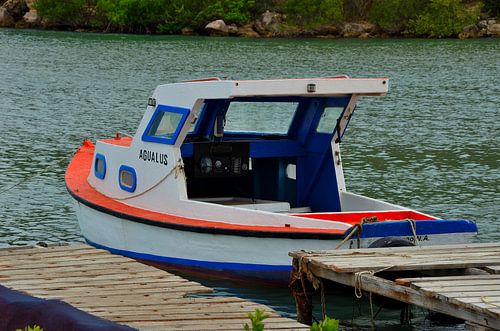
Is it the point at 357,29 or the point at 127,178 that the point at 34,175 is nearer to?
the point at 127,178

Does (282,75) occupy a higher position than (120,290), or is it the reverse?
(120,290)

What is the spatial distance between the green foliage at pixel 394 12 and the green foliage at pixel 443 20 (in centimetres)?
97

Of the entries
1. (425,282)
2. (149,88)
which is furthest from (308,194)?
(149,88)

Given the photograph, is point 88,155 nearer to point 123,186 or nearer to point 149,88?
point 123,186

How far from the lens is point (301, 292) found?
11547mm

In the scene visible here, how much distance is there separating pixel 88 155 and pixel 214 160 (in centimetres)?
445

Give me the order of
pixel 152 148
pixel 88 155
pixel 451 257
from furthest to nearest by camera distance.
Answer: pixel 88 155
pixel 152 148
pixel 451 257

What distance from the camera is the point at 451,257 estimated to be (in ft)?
37.1

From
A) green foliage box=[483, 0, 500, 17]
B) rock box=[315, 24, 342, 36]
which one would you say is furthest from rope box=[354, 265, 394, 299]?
green foliage box=[483, 0, 500, 17]

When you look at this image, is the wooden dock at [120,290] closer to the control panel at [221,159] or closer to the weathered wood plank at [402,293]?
the weathered wood plank at [402,293]

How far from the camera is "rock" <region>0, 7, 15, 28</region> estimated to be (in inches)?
3616

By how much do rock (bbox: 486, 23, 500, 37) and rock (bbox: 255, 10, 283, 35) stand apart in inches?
577

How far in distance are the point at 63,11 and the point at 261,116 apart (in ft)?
264

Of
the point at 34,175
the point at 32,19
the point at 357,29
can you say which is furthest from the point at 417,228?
the point at 32,19
